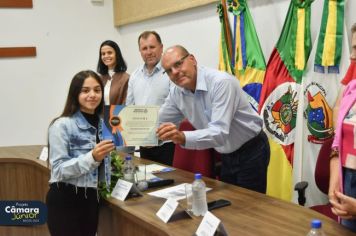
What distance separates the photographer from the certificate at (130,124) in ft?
6.29

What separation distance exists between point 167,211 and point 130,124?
49 centimetres

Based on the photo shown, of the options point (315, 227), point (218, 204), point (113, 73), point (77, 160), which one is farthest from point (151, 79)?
point (315, 227)

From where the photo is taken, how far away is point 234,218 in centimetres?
162

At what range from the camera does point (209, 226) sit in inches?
53.9

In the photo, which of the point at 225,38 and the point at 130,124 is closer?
the point at 130,124

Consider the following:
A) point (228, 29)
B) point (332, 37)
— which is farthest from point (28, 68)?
point (332, 37)

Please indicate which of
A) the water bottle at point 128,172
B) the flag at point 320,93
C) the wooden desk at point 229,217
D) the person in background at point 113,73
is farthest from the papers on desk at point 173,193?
the person in background at point 113,73

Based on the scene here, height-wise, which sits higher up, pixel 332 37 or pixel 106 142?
pixel 332 37

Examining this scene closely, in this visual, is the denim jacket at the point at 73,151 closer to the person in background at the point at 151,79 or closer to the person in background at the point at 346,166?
the person in background at the point at 346,166

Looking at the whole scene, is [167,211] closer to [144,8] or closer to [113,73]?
[113,73]

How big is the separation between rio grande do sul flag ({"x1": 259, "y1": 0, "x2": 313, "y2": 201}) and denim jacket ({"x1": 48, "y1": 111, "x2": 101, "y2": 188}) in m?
1.47

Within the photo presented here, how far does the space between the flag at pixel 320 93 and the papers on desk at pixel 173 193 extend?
994 millimetres

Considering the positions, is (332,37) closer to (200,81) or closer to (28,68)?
(200,81)

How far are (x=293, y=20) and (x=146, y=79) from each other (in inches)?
49.2
